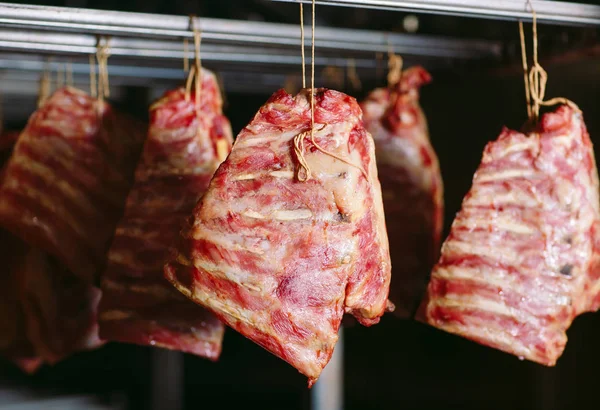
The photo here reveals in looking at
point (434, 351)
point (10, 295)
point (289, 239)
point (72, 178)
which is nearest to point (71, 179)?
point (72, 178)

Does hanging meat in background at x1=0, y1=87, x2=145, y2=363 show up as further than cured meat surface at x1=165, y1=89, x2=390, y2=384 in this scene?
Yes

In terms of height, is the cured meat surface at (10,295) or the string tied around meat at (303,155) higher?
the string tied around meat at (303,155)

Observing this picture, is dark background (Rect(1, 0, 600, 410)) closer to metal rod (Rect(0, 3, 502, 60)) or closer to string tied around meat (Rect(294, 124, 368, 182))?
metal rod (Rect(0, 3, 502, 60))

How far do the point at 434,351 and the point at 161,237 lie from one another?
6.86 feet

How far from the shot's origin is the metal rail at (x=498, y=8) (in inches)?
66.7

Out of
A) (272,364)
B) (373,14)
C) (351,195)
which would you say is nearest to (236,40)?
(351,195)

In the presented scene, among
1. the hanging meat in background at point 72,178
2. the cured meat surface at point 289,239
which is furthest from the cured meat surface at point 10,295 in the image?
the cured meat surface at point 289,239

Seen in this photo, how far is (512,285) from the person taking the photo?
1822 mm

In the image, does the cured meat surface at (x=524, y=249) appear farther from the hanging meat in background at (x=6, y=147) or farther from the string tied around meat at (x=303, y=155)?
the hanging meat in background at (x=6, y=147)

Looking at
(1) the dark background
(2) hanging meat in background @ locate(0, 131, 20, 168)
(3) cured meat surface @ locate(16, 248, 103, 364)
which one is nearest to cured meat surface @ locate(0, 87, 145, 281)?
(3) cured meat surface @ locate(16, 248, 103, 364)

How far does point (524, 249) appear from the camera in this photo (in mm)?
1832

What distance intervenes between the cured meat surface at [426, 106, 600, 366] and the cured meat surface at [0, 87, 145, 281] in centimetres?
105

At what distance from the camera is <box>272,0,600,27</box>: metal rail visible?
5.56ft

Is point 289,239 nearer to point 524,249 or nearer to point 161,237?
point 161,237
